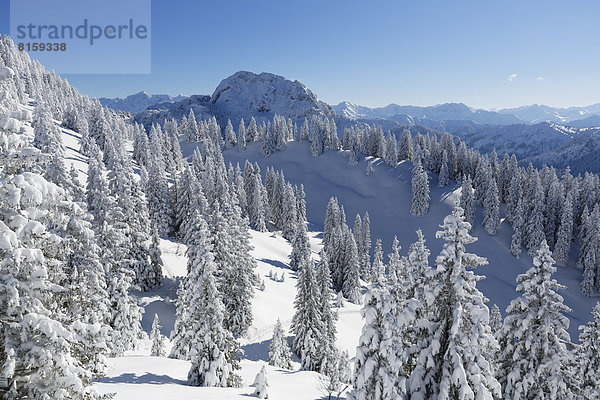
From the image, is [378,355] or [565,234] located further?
[565,234]

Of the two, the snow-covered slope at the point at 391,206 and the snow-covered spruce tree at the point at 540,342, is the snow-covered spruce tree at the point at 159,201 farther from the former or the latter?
the snow-covered spruce tree at the point at 540,342

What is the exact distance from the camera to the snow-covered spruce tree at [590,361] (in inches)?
763

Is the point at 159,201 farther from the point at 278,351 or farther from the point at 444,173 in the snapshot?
the point at 444,173

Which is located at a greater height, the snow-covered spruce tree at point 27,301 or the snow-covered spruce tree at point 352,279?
the snow-covered spruce tree at point 27,301

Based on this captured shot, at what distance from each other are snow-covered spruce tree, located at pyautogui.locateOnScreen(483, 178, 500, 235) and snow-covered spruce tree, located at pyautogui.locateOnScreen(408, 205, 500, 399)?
8231 cm

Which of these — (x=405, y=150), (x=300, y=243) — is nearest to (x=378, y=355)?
(x=300, y=243)

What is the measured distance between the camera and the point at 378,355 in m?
13.7

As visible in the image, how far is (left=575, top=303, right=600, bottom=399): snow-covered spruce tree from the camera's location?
63.6 ft

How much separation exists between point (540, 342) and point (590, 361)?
26.4ft

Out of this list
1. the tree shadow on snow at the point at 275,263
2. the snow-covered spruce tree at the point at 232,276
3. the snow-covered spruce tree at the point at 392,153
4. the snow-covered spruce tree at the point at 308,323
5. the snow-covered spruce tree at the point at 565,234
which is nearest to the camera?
the snow-covered spruce tree at the point at 232,276

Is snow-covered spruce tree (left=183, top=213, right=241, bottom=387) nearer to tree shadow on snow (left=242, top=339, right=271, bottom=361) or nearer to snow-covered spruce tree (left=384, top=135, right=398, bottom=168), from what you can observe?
tree shadow on snow (left=242, top=339, right=271, bottom=361)

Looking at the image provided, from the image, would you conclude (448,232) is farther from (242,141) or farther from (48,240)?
(242,141)

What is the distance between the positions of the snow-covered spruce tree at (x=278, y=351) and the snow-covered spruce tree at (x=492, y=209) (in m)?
71.5

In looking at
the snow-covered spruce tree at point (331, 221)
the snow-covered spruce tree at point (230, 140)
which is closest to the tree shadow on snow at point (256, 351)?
the snow-covered spruce tree at point (331, 221)
